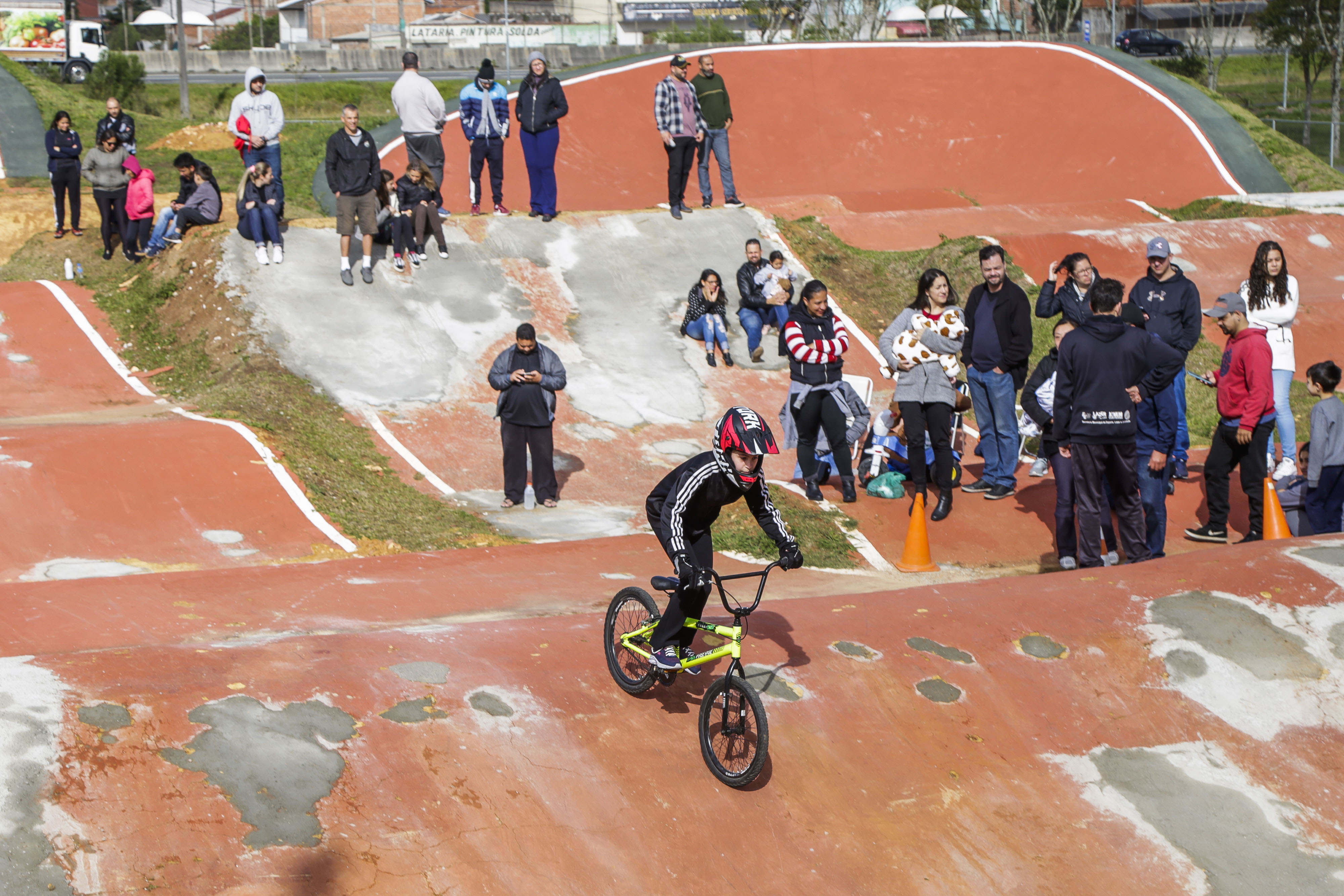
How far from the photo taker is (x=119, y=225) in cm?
1772

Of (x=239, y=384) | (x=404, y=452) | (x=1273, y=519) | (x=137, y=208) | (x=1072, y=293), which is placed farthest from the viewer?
(x=137, y=208)

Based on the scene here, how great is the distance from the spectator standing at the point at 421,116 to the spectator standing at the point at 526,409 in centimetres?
601

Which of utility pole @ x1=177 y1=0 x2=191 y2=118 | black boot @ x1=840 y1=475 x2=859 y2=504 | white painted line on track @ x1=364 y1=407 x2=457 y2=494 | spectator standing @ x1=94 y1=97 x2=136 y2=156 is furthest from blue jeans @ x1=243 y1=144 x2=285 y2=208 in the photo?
utility pole @ x1=177 y1=0 x2=191 y2=118

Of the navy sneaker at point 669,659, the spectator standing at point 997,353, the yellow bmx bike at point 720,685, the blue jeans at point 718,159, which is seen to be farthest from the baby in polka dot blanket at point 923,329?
the blue jeans at point 718,159

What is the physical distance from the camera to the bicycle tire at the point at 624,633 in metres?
6.60

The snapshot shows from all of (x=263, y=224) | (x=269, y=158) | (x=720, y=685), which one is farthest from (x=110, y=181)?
(x=720, y=685)

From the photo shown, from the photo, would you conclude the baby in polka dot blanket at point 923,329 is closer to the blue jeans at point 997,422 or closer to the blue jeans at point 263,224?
the blue jeans at point 997,422

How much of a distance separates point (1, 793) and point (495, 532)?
20.1 feet

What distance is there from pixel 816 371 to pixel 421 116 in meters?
8.73

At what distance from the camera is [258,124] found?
16.2 metres

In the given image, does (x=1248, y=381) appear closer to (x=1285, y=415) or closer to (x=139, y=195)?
(x=1285, y=415)

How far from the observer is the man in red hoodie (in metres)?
9.23

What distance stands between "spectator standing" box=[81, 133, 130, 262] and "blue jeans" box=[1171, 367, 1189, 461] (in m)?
14.8

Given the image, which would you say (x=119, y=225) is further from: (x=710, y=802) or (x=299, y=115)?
(x=299, y=115)
